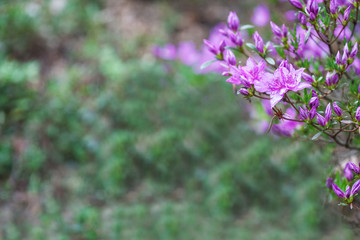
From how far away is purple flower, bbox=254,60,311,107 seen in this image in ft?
4.69

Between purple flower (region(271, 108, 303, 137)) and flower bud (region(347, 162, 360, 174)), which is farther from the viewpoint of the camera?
purple flower (region(271, 108, 303, 137))

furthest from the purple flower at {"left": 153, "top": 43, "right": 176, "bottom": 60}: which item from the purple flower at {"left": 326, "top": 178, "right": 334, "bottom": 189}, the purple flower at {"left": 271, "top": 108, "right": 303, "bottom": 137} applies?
the purple flower at {"left": 326, "top": 178, "right": 334, "bottom": 189}

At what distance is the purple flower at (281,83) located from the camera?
4.69 ft

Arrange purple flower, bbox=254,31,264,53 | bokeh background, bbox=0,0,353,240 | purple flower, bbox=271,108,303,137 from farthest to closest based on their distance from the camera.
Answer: bokeh background, bbox=0,0,353,240
purple flower, bbox=271,108,303,137
purple flower, bbox=254,31,264,53

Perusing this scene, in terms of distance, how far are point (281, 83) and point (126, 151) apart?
268 cm

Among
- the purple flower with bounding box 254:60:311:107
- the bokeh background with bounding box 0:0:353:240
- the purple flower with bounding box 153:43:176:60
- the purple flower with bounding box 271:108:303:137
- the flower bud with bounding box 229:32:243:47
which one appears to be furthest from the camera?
the purple flower with bounding box 153:43:176:60

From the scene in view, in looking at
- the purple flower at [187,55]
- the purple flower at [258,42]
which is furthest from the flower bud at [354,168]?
the purple flower at [187,55]

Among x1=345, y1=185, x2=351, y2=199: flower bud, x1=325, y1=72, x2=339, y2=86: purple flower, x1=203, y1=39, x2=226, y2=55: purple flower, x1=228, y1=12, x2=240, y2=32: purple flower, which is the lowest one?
x1=345, y1=185, x2=351, y2=199: flower bud

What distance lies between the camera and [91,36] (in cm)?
517

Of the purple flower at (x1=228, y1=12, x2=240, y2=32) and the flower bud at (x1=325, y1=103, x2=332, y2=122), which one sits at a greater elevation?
the purple flower at (x1=228, y1=12, x2=240, y2=32)

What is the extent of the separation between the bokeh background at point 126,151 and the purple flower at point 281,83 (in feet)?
5.08

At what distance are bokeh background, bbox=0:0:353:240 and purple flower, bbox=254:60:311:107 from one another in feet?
5.08

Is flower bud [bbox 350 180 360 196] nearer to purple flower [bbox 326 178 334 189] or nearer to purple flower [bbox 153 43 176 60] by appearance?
purple flower [bbox 326 178 334 189]

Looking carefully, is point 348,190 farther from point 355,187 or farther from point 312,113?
point 312,113
